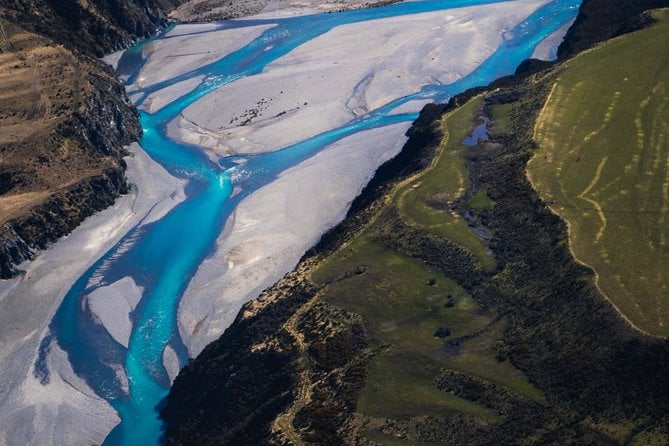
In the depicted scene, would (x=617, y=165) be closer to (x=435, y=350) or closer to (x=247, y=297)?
(x=435, y=350)

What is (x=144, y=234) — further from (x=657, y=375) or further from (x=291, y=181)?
(x=657, y=375)

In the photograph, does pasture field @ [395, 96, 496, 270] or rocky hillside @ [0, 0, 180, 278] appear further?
rocky hillside @ [0, 0, 180, 278]

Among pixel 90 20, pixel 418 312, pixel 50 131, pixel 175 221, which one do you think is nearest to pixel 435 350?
pixel 418 312

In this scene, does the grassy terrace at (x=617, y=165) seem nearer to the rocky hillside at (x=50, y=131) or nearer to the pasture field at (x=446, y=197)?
the pasture field at (x=446, y=197)

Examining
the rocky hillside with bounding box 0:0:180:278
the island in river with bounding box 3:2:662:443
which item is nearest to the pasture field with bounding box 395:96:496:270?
the island in river with bounding box 3:2:662:443

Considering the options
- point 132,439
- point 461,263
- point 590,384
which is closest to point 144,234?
point 132,439

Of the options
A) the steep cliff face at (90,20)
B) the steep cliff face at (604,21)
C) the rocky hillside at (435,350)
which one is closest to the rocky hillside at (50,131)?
the steep cliff face at (90,20)

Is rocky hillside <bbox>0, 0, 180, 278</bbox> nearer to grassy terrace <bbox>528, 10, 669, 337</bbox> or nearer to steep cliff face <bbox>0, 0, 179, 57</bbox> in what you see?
steep cliff face <bbox>0, 0, 179, 57</bbox>
